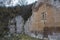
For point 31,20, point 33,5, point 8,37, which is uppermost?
point 33,5

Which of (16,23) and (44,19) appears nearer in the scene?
(44,19)

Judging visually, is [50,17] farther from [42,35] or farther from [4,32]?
[4,32]

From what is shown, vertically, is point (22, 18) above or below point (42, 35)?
above

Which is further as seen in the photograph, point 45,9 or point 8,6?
point 8,6

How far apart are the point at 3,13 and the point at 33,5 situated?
200cm

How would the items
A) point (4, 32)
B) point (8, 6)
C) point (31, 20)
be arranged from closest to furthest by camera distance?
point (4, 32) → point (31, 20) → point (8, 6)

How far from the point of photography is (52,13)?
459 inches

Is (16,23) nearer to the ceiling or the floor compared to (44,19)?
nearer to the floor

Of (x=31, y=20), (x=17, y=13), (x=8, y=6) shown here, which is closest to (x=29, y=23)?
(x=31, y=20)

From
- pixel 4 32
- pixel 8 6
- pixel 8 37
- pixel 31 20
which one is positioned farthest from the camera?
pixel 8 6

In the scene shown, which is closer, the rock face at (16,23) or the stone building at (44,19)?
the stone building at (44,19)

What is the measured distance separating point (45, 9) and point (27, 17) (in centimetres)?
166

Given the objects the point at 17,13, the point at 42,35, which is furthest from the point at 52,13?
the point at 17,13

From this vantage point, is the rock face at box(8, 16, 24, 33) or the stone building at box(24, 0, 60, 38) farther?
the rock face at box(8, 16, 24, 33)
